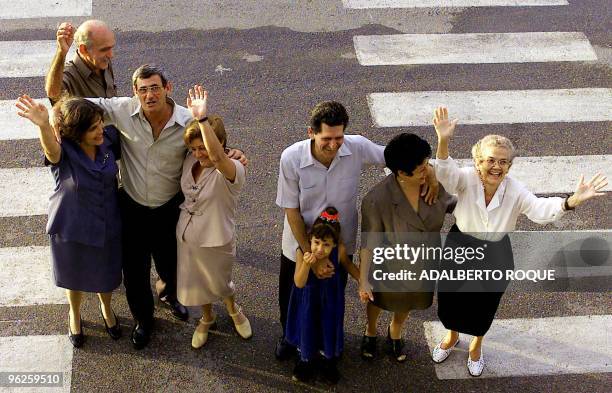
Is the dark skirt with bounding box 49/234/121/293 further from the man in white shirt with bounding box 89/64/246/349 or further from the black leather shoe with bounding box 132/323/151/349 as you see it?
the black leather shoe with bounding box 132/323/151/349

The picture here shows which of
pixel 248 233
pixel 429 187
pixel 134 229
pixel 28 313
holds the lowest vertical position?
pixel 28 313

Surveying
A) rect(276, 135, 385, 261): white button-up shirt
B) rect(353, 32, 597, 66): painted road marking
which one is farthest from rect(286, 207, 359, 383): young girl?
rect(353, 32, 597, 66): painted road marking

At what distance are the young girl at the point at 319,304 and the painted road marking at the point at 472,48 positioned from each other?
4209mm

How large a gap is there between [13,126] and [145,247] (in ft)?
10.2

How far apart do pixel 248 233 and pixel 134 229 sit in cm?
152

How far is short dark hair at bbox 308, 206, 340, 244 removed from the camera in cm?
493

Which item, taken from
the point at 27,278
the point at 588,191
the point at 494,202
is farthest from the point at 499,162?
the point at 27,278

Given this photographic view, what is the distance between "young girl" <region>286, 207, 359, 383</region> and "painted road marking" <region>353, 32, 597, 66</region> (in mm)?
4209

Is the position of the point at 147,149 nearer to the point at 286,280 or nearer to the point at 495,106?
the point at 286,280

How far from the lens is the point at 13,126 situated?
795 centimetres

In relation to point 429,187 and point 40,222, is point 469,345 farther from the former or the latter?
point 40,222

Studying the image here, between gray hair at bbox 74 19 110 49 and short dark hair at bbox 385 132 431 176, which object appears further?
gray hair at bbox 74 19 110 49

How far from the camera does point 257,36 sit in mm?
9336

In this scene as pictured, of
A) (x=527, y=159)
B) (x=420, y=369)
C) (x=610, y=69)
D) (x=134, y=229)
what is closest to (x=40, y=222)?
(x=134, y=229)
